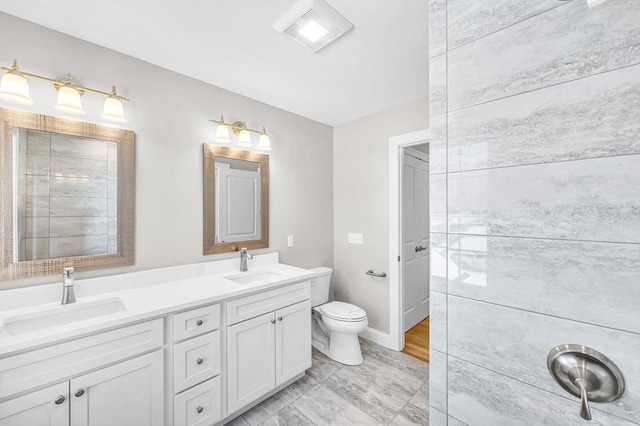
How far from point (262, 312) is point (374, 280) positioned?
1.39 m

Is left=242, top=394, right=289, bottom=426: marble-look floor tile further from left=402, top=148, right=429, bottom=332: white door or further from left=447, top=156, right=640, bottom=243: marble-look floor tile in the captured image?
left=447, top=156, right=640, bottom=243: marble-look floor tile

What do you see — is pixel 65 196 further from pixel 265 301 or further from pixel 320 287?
pixel 320 287

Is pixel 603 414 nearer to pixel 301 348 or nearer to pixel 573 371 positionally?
pixel 573 371

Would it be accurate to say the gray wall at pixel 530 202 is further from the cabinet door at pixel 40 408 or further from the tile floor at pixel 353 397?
the cabinet door at pixel 40 408

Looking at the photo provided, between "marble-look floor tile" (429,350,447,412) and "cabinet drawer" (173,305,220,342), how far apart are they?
1211 mm

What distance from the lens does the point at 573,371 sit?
694mm

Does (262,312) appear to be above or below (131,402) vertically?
above

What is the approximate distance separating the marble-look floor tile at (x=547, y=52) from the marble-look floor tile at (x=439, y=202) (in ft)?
0.81

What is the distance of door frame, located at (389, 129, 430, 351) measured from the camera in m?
2.61

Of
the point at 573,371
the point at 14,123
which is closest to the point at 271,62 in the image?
the point at 14,123

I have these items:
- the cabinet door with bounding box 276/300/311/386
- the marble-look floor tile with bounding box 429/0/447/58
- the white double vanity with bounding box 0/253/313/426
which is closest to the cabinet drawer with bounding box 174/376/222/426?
the white double vanity with bounding box 0/253/313/426

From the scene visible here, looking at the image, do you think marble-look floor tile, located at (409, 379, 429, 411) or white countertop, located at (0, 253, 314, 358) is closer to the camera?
white countertop, located at (0, 253, 314, 358)

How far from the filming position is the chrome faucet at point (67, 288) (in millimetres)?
1441

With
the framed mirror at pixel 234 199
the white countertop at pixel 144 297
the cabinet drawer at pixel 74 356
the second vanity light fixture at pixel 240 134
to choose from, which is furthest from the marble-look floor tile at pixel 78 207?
the second vanity light fixture at pixel 240 134
